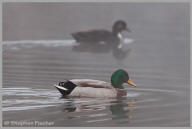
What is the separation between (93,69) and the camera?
1532cm

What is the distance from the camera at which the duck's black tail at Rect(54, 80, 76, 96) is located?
11805 mm

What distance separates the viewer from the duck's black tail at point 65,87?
38.7 feet


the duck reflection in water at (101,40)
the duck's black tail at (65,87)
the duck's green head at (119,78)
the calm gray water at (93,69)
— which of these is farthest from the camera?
the duck reflection in water at (101,40)

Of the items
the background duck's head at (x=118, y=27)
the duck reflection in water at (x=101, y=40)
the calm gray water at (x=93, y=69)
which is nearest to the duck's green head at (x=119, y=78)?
the calm gray water at (x=93, y=69)

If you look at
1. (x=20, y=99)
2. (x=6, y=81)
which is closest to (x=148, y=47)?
(x=6, y=81)

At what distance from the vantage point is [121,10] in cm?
3097

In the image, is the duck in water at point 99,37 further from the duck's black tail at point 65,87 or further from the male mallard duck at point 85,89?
the duck's black tail at point 65,87

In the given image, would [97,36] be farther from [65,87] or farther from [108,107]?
[108,107]

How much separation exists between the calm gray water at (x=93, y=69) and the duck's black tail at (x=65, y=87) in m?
0.17

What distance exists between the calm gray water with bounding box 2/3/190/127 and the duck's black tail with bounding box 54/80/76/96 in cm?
17

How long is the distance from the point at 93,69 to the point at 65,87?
3.51 meters

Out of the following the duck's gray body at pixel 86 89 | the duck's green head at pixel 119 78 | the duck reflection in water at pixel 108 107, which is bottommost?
the duck reflection in water at pixel 108 107

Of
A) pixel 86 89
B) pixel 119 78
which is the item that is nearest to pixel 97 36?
pixel 119 78

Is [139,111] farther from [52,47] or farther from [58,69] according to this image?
[52,47]
